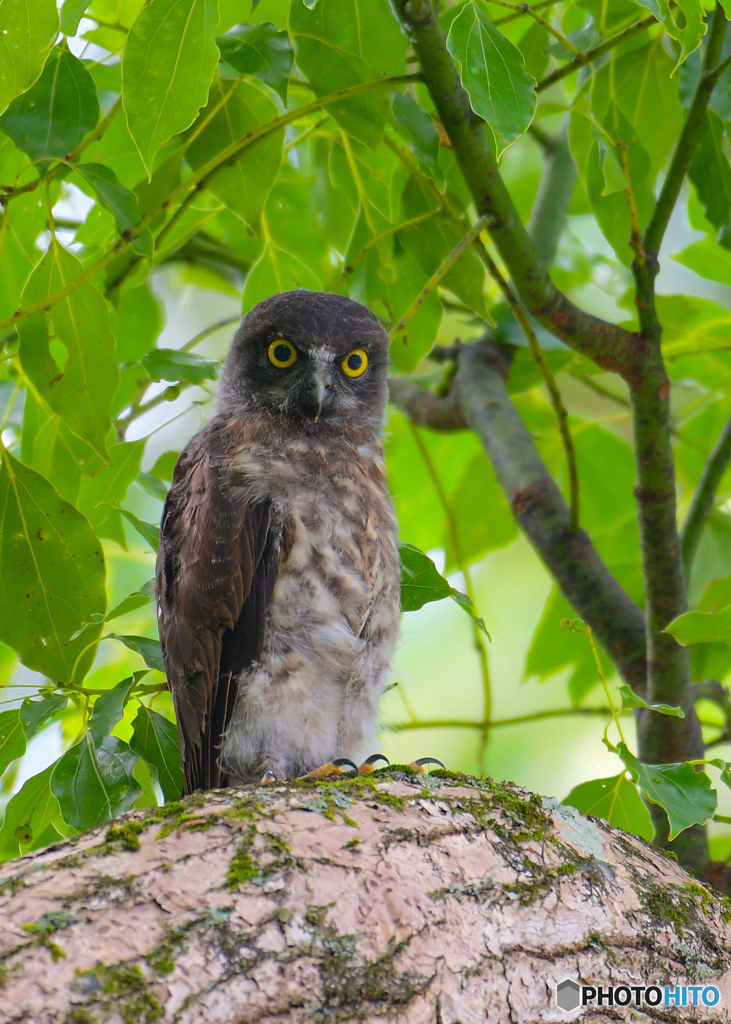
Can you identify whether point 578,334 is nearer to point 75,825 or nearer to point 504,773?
point 75,825

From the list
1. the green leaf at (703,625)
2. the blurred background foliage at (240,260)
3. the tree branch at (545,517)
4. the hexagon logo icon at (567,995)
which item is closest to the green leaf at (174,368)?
the blurred background foliage at (240,260)

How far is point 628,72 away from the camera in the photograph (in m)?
2.85

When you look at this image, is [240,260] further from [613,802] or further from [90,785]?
[613,802]

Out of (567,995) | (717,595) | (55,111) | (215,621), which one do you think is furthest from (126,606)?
(717,595)

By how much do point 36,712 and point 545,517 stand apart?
1.69m

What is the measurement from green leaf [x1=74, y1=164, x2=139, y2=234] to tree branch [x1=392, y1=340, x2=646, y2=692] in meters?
1.62

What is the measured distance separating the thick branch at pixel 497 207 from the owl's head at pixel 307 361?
0.53m

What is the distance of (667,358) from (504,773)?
2989 millimetres

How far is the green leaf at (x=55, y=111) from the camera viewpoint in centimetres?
196

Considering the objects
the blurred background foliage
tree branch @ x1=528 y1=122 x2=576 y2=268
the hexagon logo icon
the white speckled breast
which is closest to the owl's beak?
the white speckled breast

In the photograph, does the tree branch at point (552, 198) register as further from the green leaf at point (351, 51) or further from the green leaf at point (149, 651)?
the green leaf at point (149, 651)

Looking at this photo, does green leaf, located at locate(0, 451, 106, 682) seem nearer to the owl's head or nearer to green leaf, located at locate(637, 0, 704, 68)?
the owl's head

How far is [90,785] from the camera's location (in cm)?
209

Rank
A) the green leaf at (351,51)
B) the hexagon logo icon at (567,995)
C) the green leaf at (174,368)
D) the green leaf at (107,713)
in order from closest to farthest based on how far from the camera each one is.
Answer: the hexagon logo icon at (567,995) → the green leaf at (107,713) → the green leaf at (351,51) → the green leaf at (174,368)
